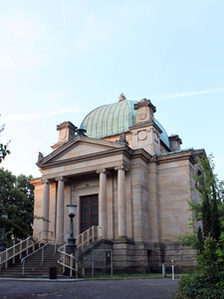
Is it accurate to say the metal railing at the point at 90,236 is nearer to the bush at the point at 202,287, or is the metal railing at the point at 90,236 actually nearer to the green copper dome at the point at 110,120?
the green copper dome at the point at 110,120

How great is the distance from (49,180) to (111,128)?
8477 mm

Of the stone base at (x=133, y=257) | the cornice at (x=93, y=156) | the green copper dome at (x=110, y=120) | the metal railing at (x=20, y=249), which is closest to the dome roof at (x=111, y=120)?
the green copper dome at (x=110, y=120)

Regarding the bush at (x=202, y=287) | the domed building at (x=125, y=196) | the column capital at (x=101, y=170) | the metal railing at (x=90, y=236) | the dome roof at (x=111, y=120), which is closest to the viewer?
the bush at (x=202, y=287)

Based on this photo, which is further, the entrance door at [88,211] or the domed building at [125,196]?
the entrance door at [88,211]

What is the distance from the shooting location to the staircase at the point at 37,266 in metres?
19.4

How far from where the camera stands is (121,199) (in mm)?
23922

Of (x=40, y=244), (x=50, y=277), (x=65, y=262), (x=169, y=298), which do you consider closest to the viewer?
(x=169, y=298)

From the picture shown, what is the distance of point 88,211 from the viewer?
27797mm

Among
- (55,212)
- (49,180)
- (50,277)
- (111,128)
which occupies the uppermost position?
(111,128)

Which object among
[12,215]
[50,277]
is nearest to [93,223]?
[50,277]

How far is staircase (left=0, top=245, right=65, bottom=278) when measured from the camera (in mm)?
19389

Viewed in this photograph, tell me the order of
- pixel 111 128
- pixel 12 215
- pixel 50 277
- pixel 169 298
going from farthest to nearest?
pixel 12 215 → pixel 111 128 → pixel 50 277 → pixel 169 298

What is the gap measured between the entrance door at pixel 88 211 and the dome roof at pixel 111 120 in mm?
7267

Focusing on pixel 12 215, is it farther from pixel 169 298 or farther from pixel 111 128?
pixel 169 298
